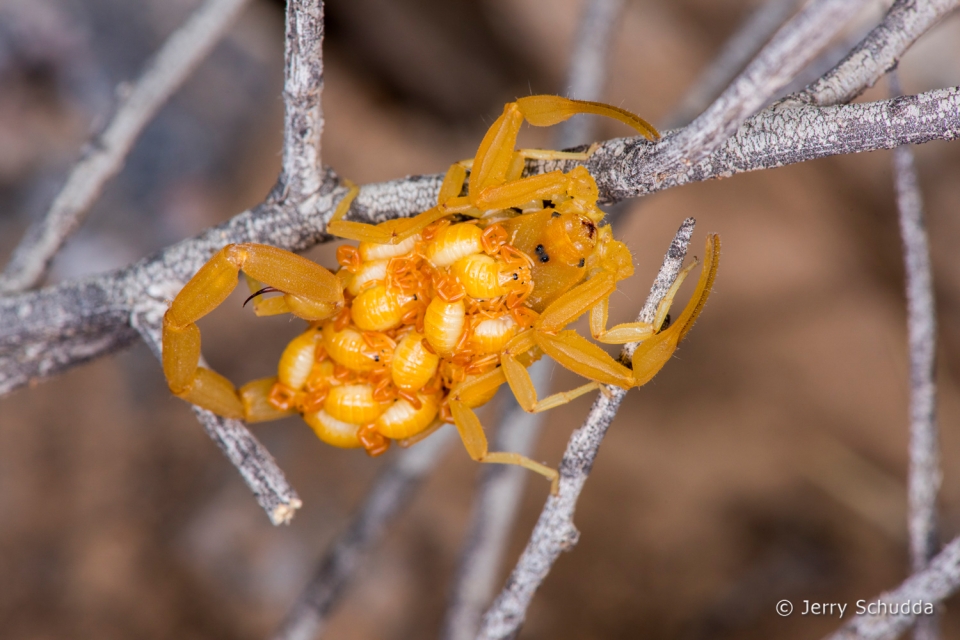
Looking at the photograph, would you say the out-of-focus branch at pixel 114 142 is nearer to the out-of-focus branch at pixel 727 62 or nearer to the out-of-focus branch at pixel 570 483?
the out-of-focus branch at pixel 570 483

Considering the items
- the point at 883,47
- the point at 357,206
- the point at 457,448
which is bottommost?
the point at 883,47

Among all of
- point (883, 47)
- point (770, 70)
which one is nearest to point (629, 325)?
point (770, 70)

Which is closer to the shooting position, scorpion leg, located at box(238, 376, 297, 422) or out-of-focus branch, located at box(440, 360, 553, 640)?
scorpion leg, located at box(238, 376, 297, 422)

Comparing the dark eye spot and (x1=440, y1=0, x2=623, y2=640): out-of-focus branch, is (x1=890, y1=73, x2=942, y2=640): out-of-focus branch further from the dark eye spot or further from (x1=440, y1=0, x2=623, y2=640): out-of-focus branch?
(x1=440, y1=0, x2=623, y2=640): out-of-focus branch

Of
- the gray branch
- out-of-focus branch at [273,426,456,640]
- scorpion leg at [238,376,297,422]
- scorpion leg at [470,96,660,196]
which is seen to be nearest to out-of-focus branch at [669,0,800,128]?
scorpion leg at [470,96,660,196]

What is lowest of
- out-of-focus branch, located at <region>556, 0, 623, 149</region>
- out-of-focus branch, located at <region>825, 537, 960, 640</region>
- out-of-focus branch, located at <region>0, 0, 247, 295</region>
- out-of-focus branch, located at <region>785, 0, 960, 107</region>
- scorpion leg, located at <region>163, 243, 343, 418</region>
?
out-of-focus branch, located at <region>825, 537, 960, 640</region>

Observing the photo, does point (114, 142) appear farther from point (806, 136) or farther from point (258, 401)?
point (806, 136)

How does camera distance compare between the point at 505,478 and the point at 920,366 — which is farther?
the point at 505,478
